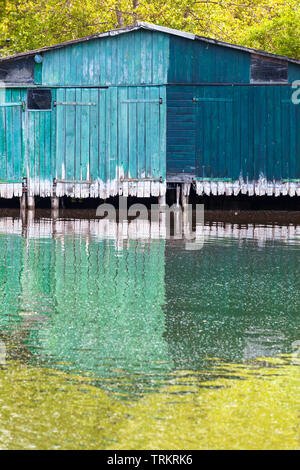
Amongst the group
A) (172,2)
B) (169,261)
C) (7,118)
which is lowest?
(169,261)

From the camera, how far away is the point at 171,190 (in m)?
24.4

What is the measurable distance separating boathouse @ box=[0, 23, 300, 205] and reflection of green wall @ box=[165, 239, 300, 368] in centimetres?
744

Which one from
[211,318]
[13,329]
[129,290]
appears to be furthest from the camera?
[129,290]

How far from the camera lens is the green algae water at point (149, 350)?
231 inches

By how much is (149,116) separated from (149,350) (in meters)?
15.7

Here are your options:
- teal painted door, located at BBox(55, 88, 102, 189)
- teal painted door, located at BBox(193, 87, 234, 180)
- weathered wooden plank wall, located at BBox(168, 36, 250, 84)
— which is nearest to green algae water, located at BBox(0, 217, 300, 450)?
teal painted door, located at BBox(193, 87, 234, 180)

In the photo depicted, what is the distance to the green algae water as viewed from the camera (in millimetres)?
5879

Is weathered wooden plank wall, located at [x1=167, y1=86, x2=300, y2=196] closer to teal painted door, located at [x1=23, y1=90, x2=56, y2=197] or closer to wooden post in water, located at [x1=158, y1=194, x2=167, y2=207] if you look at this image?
wooden post in water, located at [x1=158, y1=194, x2=167, y2=207]
